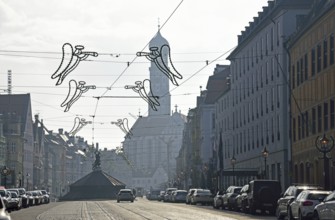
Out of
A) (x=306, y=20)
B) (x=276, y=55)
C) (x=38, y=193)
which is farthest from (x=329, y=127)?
(x=38, y=193)

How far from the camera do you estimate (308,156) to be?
6372 centimetres

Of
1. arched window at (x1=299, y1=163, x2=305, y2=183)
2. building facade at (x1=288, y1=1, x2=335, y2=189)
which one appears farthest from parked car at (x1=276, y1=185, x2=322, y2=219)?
arched window at (x1=299, y1=163, x2=305, y2=183)

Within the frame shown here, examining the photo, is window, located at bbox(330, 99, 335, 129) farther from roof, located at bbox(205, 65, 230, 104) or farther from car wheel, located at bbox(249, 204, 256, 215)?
roof, located at bbox(205, 65, 230, 104)

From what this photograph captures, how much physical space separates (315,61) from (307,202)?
27329 millimetres

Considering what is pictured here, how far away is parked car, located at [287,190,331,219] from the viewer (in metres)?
35.2

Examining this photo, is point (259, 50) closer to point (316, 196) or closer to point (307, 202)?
point (316, 196)

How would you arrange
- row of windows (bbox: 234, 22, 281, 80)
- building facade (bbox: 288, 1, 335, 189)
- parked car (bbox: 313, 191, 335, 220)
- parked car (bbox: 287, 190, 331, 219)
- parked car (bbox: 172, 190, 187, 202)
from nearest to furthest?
parked car (bbox: 313, 191, 335, 220) < parked car (bbox: 287, 190, 331, 219) < building facade (bbox: 288, 1, 335, 189) < row of windows (bbox: 234, 22, 281, 80) < parked car (bbox: 172, 190, 187, 202)

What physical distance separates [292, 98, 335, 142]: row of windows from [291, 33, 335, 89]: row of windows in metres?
2.39

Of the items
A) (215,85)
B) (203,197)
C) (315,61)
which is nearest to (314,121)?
(315,61)

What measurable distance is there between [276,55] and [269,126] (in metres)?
7.85

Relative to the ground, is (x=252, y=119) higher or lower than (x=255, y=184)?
higher

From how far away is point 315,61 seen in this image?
61625 millimetres

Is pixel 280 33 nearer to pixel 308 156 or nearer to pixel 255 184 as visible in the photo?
pixel 308 156

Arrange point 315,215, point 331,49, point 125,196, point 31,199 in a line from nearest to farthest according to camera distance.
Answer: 1. point 315,215
2. point 331,49
3. point 31,199
4. point 125,196
